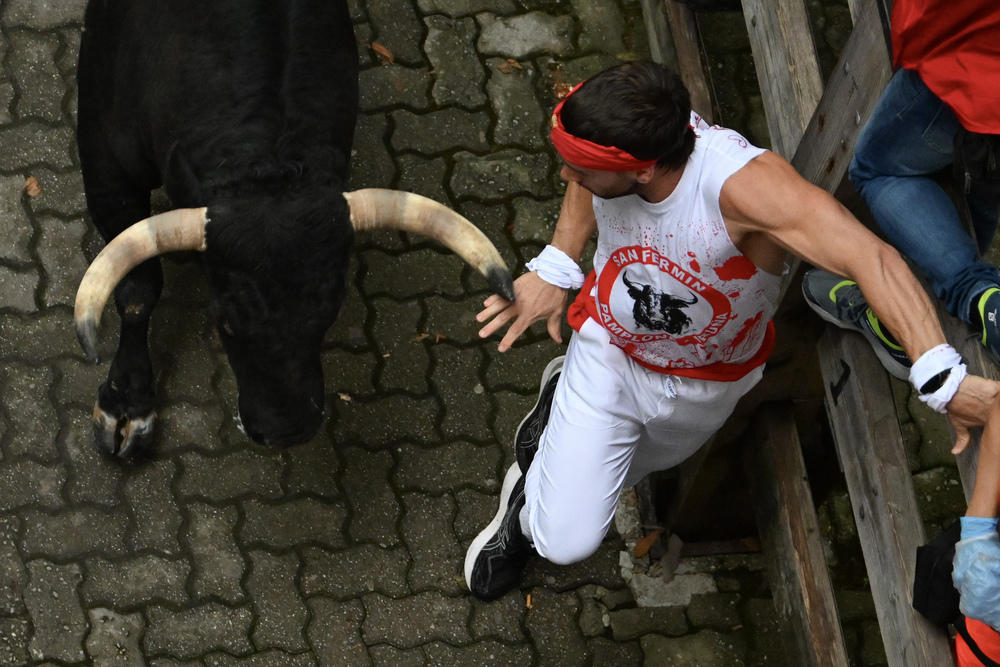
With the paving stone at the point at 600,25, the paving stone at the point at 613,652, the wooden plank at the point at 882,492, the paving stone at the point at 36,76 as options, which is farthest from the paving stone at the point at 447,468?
the paving stone at the point at 36,76

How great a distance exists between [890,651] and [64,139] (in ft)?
14.5

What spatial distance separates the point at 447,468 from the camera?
4.68 m

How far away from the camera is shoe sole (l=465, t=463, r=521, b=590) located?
4.36m

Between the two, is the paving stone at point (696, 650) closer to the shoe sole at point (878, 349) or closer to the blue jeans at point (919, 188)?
the shoe sole at point (878, 349)

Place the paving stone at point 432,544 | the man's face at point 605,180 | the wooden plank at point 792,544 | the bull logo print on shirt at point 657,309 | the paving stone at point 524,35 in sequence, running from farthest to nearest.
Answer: the paving stone at point 524,35 → the paving stone at point 432,544 → the wooden plank at point 792,544 → the bull logo print on shirt at point 657,309 → the man's face at point 605,180

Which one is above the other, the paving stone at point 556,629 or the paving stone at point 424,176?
the paving stone at point 424,176

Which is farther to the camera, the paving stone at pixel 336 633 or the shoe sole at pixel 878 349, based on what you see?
the paving stone at pixel 336 633

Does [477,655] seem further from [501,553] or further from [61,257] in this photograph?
[61,257]

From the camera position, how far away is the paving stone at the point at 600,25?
219 inches

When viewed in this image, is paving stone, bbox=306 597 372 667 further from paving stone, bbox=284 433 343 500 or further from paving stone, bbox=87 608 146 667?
paving stone, bbox=87 608 146 667

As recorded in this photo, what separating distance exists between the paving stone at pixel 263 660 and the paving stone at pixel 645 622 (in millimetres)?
1345

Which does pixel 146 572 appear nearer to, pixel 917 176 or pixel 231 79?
pixel 231 79

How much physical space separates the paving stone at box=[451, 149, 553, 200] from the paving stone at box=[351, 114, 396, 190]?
0.35 m

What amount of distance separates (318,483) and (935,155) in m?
2.99
